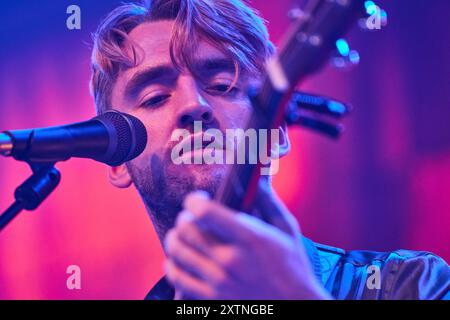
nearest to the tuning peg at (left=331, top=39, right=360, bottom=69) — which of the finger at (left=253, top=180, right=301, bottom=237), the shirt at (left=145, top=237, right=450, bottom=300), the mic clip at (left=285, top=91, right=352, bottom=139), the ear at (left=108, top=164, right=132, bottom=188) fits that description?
the mic clip at (left=285, top=91, right=352, bottom=139)

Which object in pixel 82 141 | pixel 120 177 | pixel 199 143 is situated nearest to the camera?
pixel 82 141

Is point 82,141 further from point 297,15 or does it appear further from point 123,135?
point 297,15

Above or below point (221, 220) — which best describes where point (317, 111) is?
above

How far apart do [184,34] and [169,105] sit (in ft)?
0.68

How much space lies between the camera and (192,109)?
4.30 feet

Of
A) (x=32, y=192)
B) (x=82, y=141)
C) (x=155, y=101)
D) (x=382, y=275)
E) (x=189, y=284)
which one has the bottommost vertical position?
(x=382, y=275)

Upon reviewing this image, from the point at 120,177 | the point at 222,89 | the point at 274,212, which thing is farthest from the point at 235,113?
the point at 274,212

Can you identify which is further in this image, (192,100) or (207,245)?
(192,100)

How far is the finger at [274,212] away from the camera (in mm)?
817

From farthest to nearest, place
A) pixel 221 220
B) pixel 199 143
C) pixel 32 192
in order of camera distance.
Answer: pixel 199 143
pixel 32 192
pixel 221 220

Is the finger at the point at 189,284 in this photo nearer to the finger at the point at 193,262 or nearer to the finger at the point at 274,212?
the finger at the point at 193,262

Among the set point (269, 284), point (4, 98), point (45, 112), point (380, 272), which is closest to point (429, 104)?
point (380, 272)

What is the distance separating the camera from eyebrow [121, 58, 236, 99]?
4.67 ft
